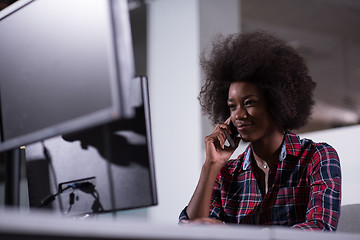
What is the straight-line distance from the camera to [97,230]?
554mm

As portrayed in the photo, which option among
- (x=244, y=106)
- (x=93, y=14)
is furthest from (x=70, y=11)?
(x=244, y=106)

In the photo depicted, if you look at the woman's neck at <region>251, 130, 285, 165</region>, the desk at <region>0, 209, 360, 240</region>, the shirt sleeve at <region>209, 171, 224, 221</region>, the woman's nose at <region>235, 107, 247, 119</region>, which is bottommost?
the shirt sleeve at <region>209, 171, 224, 221</region>

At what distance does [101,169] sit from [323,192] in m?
0.68

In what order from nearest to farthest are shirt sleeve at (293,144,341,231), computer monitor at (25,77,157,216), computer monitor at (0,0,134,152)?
computer monitor at (0,0,134,152) → computer monitor at (25,77,157,216) → shirt sleeve at (293,144,341,231)

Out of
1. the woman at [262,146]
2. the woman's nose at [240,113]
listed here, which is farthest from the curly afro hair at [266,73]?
the woman's nose at [240,113]

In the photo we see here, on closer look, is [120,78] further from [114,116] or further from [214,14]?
[214,14]

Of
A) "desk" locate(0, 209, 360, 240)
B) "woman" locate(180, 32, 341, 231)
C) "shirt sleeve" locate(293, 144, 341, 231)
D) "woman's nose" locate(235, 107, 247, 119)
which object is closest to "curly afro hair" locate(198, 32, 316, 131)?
"woman" locate(180, 32, 341, 231)

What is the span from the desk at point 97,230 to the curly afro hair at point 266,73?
1.01m

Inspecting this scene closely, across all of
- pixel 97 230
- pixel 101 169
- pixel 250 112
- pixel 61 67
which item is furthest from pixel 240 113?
pixel 97 230

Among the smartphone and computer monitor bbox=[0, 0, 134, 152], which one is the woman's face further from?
computer monitor bbox=[0, 0, 134, 152]

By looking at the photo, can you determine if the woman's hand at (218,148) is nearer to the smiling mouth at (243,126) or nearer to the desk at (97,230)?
the smiling mouth at (243,126)

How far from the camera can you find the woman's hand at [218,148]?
1.43m

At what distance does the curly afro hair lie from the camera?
1.64 meters

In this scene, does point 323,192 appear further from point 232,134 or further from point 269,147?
point 232,134
